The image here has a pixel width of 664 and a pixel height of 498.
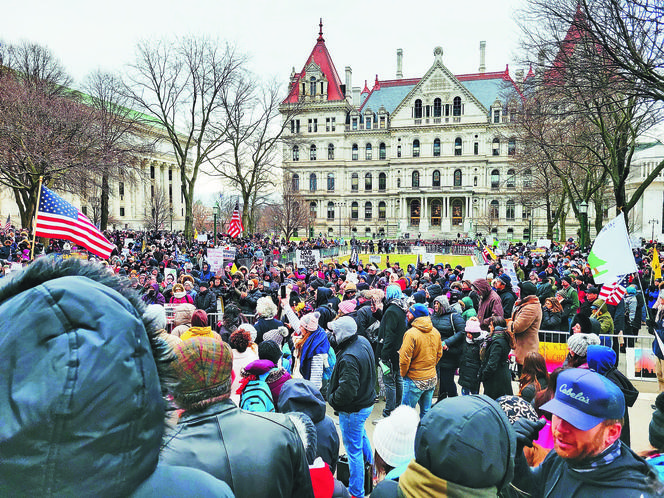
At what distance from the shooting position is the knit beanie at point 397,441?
10.4 feet

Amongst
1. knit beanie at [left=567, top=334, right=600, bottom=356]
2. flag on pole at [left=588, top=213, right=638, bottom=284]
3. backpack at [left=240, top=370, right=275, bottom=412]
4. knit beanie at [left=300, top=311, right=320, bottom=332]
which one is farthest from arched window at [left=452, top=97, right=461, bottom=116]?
backpack at [left=240, top=370, right=275, bottom=412]

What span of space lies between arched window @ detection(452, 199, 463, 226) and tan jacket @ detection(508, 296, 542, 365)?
2583 inches

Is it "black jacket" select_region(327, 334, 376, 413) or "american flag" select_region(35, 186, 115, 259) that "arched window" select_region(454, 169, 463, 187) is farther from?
"black jacket" select_region(327, 334, 376, 413)

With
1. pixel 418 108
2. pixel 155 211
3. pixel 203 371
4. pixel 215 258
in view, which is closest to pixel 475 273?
pixel 215 258

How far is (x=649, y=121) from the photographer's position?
750 inches

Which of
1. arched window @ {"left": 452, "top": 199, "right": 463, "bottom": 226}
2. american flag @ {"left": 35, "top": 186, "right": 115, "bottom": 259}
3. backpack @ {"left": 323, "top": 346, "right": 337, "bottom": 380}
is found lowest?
backpack @ {"left": 323, "top": 346, "right": 337, "bottom": 380}

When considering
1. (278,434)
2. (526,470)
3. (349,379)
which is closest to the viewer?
(278,434)

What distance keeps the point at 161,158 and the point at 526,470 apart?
81564mm

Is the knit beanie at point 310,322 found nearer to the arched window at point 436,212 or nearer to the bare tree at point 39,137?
the bare tree at point 39,137

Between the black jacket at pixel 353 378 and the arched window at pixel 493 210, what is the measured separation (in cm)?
6698

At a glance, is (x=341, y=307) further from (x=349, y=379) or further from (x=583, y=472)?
(x=583, y=472)

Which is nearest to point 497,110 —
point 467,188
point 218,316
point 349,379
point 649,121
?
point 467,188

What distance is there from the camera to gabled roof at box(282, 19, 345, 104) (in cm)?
7181

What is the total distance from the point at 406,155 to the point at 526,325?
67.4 metres
